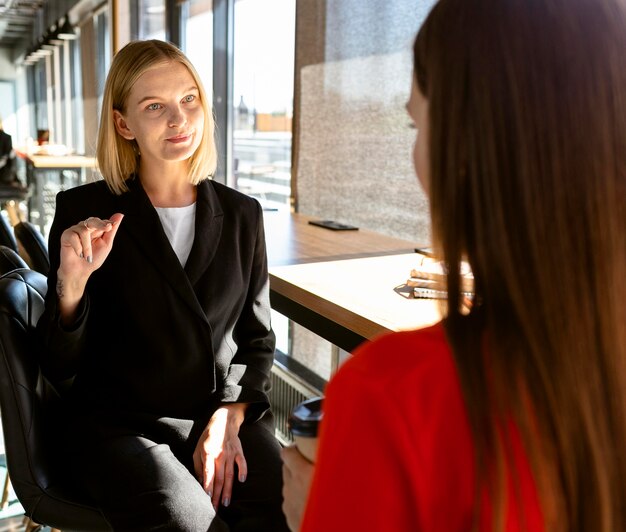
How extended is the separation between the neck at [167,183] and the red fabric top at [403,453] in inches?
44.8

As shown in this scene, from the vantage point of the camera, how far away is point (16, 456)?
1.24 meters

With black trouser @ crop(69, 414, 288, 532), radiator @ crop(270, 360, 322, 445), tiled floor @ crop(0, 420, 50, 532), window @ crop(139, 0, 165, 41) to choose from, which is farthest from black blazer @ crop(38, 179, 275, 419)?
window @ crop(139, 0, 165, 41)

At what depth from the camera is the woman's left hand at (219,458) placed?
4.11 feet

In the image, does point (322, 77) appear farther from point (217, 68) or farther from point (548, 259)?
point (548, 259)

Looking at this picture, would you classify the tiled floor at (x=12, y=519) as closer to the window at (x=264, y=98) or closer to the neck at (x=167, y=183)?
the neck at (x=167, y=183)

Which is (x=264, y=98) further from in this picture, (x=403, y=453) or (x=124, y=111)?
(x=403, y=453)

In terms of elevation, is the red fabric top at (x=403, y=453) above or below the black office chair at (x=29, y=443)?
above

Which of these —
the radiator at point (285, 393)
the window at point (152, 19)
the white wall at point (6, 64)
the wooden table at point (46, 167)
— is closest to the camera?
the radiator at point (285, 393)

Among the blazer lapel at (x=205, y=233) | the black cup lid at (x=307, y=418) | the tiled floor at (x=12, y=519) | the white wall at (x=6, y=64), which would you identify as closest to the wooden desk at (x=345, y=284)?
the blazer lapel at (x=205, y=233)

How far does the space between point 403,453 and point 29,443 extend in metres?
1.02

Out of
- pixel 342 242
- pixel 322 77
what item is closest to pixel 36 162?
pixel 322 77

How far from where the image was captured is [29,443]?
1248 mm

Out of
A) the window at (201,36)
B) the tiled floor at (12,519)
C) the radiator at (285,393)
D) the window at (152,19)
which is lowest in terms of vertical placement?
the tiled floor at (12,519)

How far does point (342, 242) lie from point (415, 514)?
1.73 meters
